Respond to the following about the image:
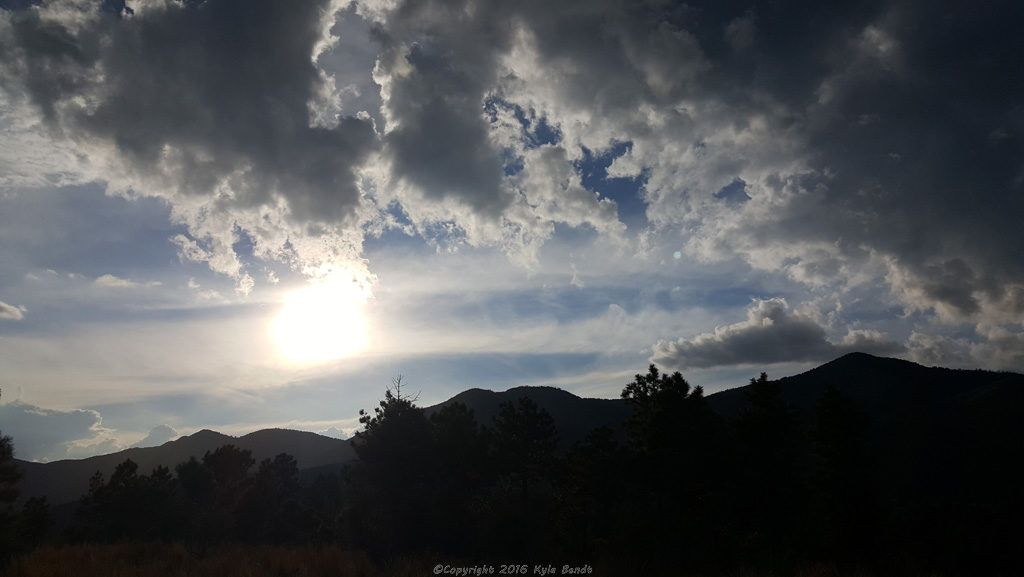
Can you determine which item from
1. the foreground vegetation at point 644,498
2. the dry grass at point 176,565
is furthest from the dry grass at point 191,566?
the foreground vegetation at point 644,498

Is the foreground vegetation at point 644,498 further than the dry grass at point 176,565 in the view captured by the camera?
Yes

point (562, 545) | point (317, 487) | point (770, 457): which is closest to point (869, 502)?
point (770, 457)

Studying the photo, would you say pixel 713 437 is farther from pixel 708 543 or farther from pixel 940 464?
pixel 940 464

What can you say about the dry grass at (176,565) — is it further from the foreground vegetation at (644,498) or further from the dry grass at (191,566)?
the foreground vegetation at (644,498)

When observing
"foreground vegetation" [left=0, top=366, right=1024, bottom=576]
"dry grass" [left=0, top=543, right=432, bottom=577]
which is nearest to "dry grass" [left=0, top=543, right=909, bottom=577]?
"dry grass" [left=0, top=543, right=432, bottom=577]

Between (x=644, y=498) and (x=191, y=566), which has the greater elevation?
(x=191, y=566)

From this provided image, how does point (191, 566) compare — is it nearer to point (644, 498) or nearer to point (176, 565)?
point (176, 565)

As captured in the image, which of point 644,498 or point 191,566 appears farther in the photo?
point 644,498

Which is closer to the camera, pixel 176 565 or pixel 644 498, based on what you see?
pixel 176 565

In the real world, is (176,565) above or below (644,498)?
above

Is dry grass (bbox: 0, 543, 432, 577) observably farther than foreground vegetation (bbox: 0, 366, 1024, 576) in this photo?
No

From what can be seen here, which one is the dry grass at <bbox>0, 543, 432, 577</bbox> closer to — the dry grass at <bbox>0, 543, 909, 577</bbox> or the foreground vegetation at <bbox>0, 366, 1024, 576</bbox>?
the dry grass at <bbox>0, 543, 909, 577</bbox>

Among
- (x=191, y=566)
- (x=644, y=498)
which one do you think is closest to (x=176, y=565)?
(x=191, y=566)

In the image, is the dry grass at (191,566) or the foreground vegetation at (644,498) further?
the foreground vegetation at (644,498)
